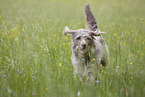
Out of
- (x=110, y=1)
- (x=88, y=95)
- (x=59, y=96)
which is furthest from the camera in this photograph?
(x=110, y=1)

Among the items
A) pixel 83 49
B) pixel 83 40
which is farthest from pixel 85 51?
pixel 83 40

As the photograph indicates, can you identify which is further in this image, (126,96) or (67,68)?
(67,68)

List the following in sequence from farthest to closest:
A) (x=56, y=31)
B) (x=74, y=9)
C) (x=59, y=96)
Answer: (x=74, y=9) < (x=56, y=31) < (x=59, y=96)

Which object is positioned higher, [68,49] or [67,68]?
[68,49]

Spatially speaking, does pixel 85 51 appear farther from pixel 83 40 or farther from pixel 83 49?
pixel 83 40

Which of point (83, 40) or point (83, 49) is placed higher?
point (83, 40)

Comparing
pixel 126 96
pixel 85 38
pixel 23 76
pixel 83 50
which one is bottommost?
pixel 126 96

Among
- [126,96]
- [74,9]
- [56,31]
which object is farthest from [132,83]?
[74,9]

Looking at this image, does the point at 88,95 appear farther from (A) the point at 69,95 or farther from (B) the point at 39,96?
(B) the point at 39,96

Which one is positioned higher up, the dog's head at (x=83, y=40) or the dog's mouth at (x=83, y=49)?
the dog's head at (x=83, y=40)

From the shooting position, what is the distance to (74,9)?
37.7 feet

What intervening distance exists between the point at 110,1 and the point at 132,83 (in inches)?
572

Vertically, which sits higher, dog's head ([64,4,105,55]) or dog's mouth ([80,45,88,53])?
dog's head ([64,4,105,55])

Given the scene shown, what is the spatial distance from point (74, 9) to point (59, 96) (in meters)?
10.3
